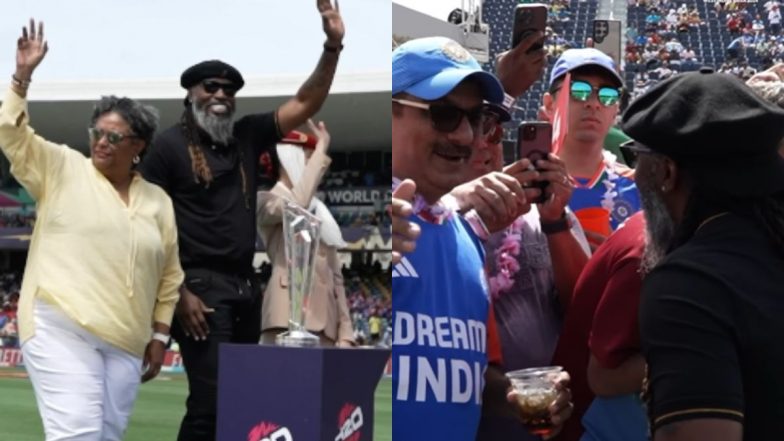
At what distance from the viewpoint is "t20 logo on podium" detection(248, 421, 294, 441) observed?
136 inches

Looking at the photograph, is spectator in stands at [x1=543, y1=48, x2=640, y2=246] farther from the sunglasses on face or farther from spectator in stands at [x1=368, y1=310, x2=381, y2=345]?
spectator in stands at [x1=368, y1=310, x2=381, y2=345]

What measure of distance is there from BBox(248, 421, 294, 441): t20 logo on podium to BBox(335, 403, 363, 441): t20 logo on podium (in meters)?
0.14

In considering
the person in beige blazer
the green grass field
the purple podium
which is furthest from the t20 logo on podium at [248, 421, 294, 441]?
the green grass field

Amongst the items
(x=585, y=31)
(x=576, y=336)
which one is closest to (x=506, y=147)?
(x=576, y=336)

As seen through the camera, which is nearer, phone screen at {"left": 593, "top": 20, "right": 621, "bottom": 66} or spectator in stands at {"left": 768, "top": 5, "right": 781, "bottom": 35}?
phone screen at {"left": 593, "top": 20, "right": 621, "bottom": 66}

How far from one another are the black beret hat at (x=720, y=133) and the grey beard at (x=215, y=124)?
247 cm

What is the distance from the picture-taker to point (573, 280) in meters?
2.94

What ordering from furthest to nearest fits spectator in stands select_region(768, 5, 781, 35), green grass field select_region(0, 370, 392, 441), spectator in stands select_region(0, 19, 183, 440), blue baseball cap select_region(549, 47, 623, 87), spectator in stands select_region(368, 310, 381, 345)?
spectator in stands select_region(768, 5, 781, 35) < green grass field select_region(0, 370, 392, 441) < spectator in stands select_region(368, 310, 381, 345) < spectator in stands select_region(0, 19, 183, 440) < blue baseball cap select_region(549, 47, 623, 87)

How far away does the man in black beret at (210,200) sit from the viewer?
14.4 ft

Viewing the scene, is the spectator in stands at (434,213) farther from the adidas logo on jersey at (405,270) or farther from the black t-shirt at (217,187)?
the black t-shirt at (217,187)

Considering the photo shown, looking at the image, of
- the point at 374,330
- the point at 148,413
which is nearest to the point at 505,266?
the point at 374,330

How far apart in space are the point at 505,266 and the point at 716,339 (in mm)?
1113

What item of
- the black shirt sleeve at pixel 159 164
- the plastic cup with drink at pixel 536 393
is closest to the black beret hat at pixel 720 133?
the plastic cup with drink at pixel 536 393

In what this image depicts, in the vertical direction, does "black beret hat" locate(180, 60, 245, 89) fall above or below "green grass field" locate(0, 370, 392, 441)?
above
